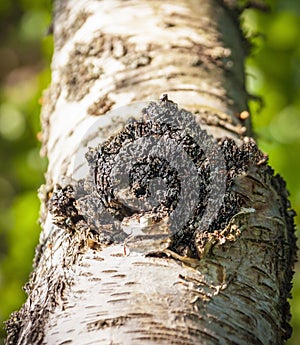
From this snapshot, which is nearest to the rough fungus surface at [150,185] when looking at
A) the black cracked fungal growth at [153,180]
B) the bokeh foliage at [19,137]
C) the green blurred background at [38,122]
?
the black cracked fungal growth at [153,180]

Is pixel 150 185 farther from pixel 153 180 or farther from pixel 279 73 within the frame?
pixel 279 73

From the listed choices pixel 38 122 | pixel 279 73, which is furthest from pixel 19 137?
pixel 279 73

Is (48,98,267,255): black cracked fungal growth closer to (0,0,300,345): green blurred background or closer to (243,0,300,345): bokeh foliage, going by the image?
(0,0,300,345): green blurred background

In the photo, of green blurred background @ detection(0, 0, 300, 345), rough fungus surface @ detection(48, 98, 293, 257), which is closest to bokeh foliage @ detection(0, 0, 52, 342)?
green blurred background @ detection(0, 0, 300, 345)

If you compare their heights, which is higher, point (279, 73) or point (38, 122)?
point (279, 73)

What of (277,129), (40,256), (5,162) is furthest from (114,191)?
(5,162)
